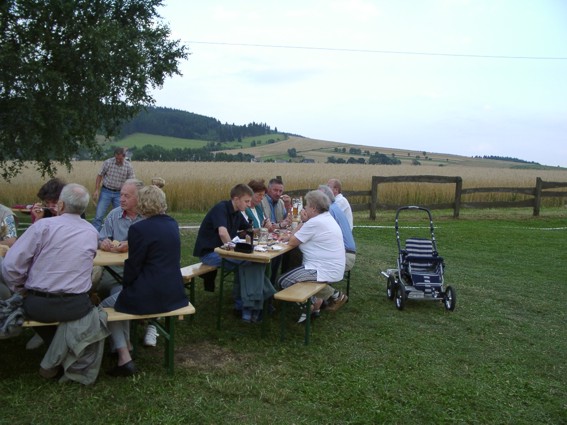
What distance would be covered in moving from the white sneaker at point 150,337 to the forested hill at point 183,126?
164ft

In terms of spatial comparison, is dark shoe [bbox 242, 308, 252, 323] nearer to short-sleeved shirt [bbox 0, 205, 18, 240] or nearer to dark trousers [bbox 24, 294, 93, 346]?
dark trousers [bbox 24, 294, 93, 346]

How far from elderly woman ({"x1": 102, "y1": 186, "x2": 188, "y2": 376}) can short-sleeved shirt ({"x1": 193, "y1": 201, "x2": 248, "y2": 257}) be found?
1.40 metres

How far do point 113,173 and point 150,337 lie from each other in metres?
5.28

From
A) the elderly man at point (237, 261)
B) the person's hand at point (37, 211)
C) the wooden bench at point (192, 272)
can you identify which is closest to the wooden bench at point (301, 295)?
the elderly man at point (237, 261)

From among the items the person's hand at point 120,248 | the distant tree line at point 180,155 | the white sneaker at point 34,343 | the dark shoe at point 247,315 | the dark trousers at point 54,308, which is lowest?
the dark shoe at point 247,315

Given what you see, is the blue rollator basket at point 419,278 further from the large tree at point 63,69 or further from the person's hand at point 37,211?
the large tree at point 63,69

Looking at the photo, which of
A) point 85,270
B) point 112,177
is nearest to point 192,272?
point 85,270

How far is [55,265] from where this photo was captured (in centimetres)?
344

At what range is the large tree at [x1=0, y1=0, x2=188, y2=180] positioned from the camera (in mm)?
9711

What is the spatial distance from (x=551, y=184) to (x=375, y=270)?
397 inches

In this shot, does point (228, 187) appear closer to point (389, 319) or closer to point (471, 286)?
point (471, 286)

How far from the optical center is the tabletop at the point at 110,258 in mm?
4074

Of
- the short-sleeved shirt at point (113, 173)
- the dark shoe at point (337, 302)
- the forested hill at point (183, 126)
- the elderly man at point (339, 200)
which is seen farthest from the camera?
the forested hill at point (183, 126)

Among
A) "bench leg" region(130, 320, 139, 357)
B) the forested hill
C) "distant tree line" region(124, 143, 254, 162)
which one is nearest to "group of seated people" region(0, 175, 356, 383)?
"bench leg" region(130, 320, 139, 357)
